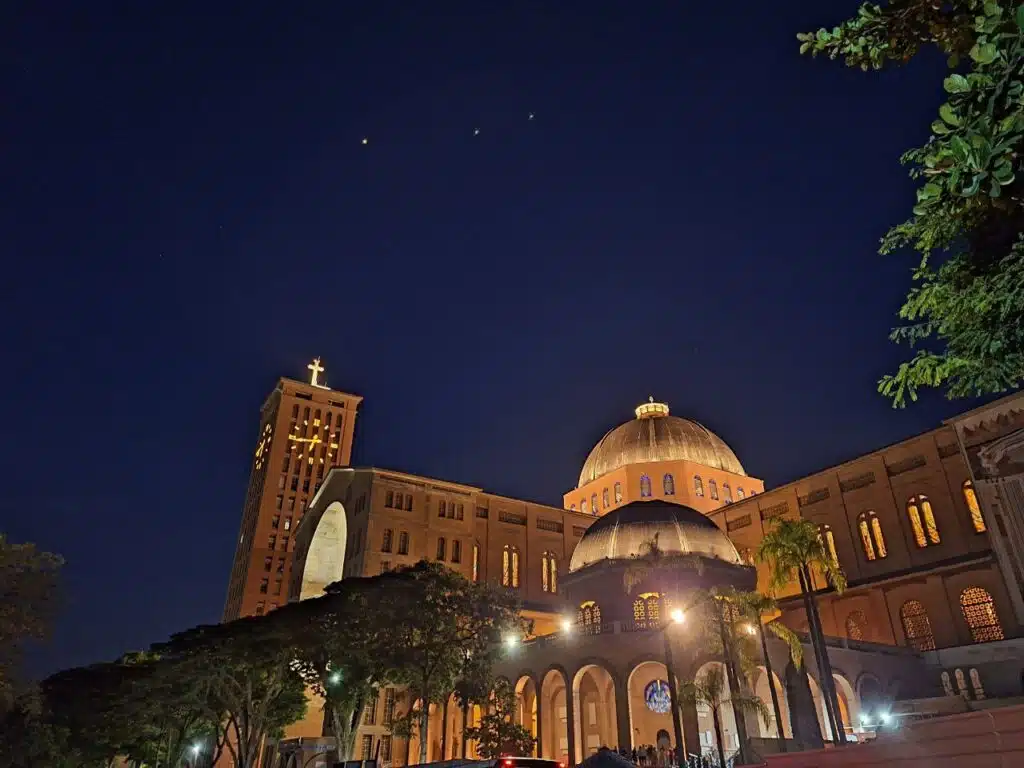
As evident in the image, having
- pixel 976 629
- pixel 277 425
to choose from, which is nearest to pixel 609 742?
pixel 976 629

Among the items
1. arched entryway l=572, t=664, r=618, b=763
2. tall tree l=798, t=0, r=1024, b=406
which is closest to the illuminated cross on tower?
arched entryway l=572, t=664, r=618, b=763

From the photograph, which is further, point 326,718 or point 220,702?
point 326,718

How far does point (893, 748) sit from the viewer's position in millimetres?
6902

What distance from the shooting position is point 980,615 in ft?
127

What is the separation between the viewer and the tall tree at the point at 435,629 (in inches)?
1142

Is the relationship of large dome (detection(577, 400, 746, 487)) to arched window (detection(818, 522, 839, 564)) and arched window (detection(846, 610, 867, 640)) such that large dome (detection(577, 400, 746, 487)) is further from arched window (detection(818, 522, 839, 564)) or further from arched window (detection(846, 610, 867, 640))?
arched window (detection(846, 610, 867, 640))

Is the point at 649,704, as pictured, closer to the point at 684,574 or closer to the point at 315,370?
the point at 684,574

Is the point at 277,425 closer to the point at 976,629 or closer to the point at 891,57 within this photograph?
the point at 976,629

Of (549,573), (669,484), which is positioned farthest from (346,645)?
(669,484)

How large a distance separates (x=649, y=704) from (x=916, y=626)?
58.0 feet

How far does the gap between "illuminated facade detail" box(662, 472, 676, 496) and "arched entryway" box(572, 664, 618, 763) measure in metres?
21.7

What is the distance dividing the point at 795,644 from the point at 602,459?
37.8m

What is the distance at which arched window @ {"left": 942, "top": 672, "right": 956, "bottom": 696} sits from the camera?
36844 mm

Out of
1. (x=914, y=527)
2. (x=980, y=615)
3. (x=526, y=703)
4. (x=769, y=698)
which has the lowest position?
(x=769, y=698)
